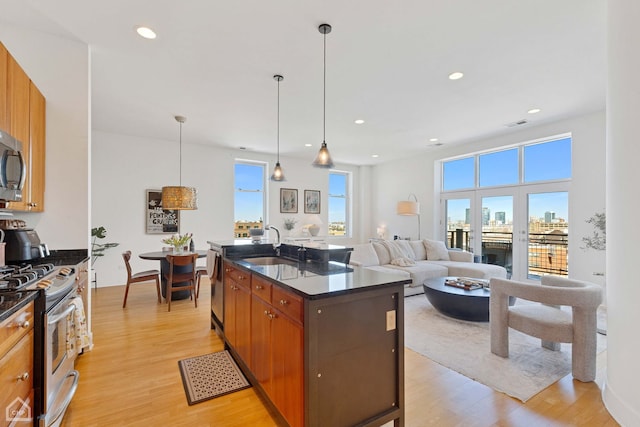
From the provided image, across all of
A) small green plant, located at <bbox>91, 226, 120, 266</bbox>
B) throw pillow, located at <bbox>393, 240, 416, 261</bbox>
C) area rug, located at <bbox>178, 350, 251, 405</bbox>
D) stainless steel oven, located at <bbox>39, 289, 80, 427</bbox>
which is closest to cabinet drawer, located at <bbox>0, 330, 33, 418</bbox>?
stainless steel oven, located at <bbox>39, 289, 80, 427</bbox>

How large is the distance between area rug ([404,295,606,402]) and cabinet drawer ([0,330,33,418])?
2905 mm

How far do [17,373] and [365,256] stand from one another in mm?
4585

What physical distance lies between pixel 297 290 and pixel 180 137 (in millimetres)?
5485

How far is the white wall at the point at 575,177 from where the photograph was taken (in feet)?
15.0

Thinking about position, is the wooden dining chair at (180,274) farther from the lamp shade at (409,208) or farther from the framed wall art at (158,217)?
the lamp shade at (409,208)

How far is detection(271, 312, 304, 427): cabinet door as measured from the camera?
1.60 metres

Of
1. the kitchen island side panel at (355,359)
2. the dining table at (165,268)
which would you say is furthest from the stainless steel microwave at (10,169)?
the dining table at (165,268)

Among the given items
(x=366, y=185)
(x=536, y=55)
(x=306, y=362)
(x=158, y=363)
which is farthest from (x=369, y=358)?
(x=366, y=185)

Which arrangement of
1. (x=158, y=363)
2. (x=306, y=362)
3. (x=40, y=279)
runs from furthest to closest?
(x=158, y=363) → (x=40, y=279) → (x=306, y=362)

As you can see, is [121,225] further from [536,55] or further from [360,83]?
[536,55]

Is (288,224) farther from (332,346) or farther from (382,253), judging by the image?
(332,346)

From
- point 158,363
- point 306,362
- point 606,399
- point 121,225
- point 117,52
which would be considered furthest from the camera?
point 121,225

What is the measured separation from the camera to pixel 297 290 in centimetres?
162

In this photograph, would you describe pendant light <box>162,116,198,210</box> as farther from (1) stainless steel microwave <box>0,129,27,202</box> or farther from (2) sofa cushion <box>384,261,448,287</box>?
(2) sofa cushion <box>384,261,448,287</box>
